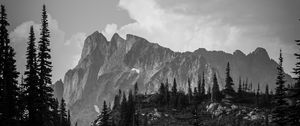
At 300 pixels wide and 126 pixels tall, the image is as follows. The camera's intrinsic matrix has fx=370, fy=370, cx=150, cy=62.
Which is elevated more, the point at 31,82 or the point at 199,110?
the point at 31,82

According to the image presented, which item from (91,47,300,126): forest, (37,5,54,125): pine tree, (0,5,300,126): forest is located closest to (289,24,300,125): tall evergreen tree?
(0,5,300,126): forest

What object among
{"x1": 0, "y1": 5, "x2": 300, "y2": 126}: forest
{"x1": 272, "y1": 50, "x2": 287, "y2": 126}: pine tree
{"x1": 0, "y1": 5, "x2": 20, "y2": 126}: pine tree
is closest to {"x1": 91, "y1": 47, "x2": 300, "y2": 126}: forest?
{"x1": 0, "y1": 5, "x2": 300, "y2": 126}: forest

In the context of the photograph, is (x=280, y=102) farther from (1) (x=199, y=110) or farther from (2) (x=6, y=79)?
(1) (x=199, y=110)

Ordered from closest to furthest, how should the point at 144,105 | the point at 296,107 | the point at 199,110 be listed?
1. the point at 296,107
2. the point at 199,110
3. the point at 144,105

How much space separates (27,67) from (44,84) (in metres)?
2.88

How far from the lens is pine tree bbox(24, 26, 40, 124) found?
40.8 metres

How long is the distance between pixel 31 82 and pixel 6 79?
4458 mm

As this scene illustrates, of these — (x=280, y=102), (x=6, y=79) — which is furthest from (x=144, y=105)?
(x=6, y=79)

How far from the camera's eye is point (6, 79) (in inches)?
1455

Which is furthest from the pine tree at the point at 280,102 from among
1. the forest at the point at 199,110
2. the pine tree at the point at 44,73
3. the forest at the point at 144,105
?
the forest at the point at 199,110

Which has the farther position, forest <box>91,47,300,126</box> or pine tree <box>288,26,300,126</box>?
forest <box>91,47,300,126</box>

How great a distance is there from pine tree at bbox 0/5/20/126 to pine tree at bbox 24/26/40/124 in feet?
9.79

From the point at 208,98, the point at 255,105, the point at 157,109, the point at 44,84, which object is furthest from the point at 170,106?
the point at 44,84

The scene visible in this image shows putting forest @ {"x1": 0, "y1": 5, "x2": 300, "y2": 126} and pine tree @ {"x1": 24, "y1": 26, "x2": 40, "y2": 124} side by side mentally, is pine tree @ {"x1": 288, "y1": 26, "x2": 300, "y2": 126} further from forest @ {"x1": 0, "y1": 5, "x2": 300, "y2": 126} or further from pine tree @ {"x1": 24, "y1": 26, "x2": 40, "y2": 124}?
pine tree @ {"x1": 24, "y1": 26, "x2": 40, "y2": 124}
